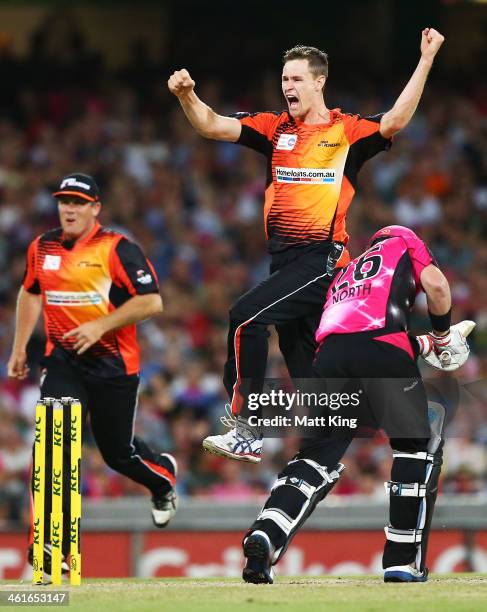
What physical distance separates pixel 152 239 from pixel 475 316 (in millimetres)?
4271

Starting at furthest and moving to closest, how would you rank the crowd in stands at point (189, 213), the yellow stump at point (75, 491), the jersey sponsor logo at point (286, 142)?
the crowd in stands at point (189, 213), the jersey sponsor logo at point (286, 142), the yellow stump at point (75, 491)

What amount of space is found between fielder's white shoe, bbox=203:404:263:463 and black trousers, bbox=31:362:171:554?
4.96ft

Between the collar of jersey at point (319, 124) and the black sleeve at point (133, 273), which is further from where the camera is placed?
the black sleeve at point (133, 273)

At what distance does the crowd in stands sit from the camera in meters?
14.8

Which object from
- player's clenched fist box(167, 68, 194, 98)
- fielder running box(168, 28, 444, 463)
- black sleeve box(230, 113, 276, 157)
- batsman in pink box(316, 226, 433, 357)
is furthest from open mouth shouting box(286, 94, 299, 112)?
batsman in pink box(316, 226, 433, 357)

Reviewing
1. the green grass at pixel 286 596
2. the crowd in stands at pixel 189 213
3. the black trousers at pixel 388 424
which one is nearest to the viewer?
the green grass at pixel 286 596

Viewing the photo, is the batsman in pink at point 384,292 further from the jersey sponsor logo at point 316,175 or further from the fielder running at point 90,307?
the fielder running at point 90,307

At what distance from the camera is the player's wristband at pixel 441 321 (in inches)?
303

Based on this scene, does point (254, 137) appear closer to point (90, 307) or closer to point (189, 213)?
point (90, 307)

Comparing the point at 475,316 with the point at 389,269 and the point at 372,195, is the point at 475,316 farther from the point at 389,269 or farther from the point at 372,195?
the point at 389,269

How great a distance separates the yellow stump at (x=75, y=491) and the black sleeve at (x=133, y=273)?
1.77 meters

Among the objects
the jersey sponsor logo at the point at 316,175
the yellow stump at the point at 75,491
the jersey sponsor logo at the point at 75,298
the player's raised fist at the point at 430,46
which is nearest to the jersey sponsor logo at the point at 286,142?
the jersey sponsor logo at the point at 316,175

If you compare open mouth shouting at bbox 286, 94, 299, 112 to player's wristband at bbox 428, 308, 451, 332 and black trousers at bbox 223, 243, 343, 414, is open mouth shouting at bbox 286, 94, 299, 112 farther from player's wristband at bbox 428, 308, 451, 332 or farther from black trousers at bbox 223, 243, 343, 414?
player's wristband at bbox 428, 308, 451, 332

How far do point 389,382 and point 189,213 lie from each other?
11290 millimetres
